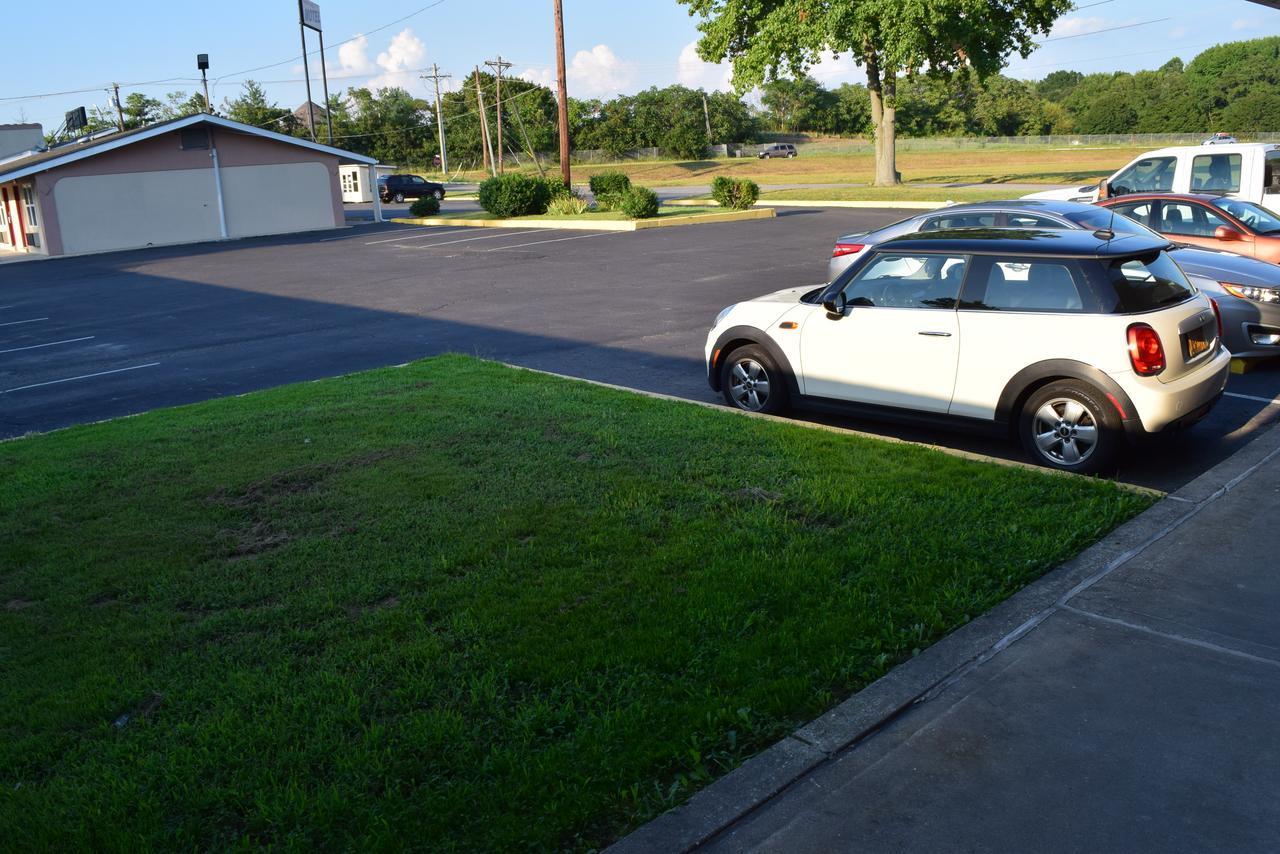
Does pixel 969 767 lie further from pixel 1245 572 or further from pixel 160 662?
pixel 160 662

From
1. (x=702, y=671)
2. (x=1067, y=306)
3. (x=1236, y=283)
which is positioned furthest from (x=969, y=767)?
(x=1236, y=283)

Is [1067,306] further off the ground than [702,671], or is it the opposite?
[1067,306]

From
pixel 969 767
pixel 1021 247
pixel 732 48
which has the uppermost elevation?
pixel 732 48

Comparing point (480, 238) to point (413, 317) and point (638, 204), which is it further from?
point (413, 317)

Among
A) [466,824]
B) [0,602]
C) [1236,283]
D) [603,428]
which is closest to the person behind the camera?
[466,824]

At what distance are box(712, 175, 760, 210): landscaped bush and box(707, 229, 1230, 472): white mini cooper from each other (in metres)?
28.2

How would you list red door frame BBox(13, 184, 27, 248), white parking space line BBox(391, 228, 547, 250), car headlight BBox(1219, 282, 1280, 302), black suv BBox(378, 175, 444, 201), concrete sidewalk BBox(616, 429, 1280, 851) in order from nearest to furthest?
concrete sidewalk BBox(616, 429, 1280, 851) → car headlight BBox(1219, 282, 1280, 302) → white parking space line BBox(391, 228, 547, 250) → red door frame BBox(13, 184, 27, 248) → black suv BBox(378, 175, 444, 201)

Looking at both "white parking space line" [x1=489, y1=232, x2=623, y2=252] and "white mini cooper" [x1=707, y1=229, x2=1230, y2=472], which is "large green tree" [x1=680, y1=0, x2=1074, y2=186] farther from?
"white mini cooper" [x1=707, y1=229, x2=1230, y2=472]

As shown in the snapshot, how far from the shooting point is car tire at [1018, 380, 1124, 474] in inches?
271

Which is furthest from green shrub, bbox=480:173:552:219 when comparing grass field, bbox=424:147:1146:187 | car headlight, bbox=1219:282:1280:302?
car headlight, bbox=1219:282:1280:302

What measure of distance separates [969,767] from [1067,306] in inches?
168

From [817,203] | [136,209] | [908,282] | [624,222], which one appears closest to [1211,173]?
[908,282]

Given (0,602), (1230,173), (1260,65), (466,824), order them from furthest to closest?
(1260,65), (1230,173), (0,602), (466,824)

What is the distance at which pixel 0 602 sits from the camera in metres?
5.21
